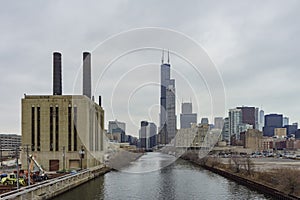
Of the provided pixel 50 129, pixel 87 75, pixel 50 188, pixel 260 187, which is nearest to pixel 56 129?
pixel 50 129

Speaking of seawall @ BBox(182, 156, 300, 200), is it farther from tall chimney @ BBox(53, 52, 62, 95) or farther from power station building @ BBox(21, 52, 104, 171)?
tall chimney @ BBox(53, 52, 62, 95)

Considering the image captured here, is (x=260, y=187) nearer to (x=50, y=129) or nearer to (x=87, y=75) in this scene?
(x=50, y=129)

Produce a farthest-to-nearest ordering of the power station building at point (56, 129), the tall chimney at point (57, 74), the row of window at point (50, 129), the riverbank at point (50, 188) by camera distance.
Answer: the tall chimney at point (57, 74), the row of window at point (50, 129), the power station building at point (56, 129), the riverbank at point (50, 188)

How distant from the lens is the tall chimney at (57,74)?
5766cm

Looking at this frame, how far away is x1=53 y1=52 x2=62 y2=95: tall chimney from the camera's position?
2270 inches

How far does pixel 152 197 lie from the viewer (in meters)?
25.2

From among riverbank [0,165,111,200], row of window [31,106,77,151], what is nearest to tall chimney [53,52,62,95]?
row of window [31,106,77,151]

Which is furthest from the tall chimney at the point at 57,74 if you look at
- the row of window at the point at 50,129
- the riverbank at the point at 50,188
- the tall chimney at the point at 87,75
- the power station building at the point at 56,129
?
the riverbank at the point at 50,188

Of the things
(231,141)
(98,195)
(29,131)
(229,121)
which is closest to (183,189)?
(98,195)

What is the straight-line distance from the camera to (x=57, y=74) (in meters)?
58.5

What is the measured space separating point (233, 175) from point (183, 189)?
35.9ft

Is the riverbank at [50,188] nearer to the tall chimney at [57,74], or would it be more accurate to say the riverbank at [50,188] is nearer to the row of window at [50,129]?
the row of window at [50,129]

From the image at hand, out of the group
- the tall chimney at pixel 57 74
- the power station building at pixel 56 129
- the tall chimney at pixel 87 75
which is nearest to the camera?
the power station building at pixel 56 129

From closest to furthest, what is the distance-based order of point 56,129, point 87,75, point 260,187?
point 260,187
point 56,129
point 87,75
